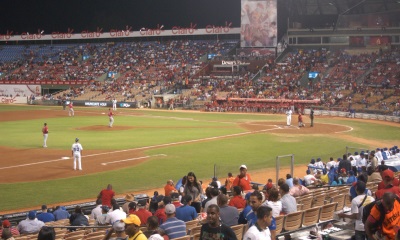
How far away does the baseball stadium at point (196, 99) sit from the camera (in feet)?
79.5

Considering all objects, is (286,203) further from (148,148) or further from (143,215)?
(148,148)

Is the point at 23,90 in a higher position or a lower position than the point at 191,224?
higher

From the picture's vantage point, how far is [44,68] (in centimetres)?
9744

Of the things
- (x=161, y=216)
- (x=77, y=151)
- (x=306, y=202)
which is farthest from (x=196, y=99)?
(x=161, y=216)

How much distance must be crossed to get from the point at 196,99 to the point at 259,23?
16316mm

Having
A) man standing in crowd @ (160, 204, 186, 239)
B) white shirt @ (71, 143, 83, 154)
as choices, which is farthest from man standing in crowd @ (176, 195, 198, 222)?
white shirt @ (71, 143, 83, 154)

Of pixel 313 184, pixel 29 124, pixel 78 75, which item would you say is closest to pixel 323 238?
pixel 313 184

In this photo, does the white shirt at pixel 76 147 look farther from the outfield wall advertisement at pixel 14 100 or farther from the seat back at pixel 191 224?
the outfield wall advertisement at pixel 14 100

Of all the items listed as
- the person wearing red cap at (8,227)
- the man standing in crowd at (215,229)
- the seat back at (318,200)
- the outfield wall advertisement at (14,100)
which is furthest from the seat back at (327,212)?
the outfield wall advertisement at (14,100)

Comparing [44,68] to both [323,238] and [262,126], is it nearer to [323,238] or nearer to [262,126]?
[262,126]

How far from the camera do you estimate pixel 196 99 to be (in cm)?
7225

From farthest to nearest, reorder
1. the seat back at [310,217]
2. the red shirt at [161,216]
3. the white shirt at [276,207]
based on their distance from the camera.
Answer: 1. the seat back at [310,217]
2. the red shirt at [161,216]
3. the white shirt at [276,207]

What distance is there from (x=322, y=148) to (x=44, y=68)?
77.7 m

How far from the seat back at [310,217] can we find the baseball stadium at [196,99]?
0.30 feet
